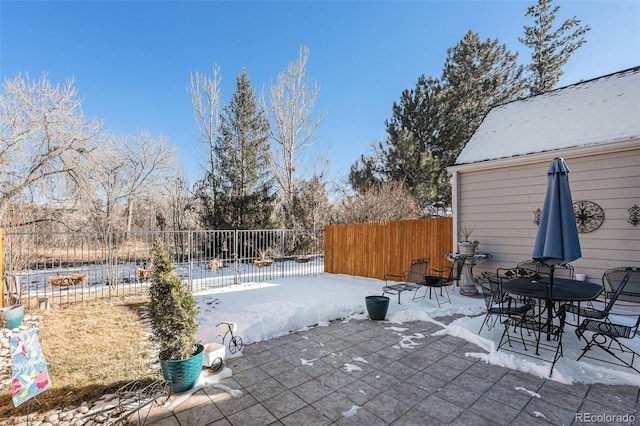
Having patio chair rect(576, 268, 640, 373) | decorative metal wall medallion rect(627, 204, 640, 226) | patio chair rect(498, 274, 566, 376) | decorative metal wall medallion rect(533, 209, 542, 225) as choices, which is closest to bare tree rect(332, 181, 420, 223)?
decorative metal wall medallion rect(533, 209, 542, 225)

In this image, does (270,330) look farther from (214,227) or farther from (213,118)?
(213,118)

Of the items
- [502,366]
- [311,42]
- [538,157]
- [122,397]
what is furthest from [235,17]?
[502,366]

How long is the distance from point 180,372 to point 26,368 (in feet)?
3.59

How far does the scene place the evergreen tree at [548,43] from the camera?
50.2 feet

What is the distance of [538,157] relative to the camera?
577 centimetres

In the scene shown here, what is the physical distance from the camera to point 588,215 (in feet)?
17.4

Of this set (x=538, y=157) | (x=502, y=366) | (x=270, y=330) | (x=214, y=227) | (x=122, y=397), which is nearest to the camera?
(x=122, y=397)

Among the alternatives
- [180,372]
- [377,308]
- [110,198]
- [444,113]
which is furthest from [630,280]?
[110,198]

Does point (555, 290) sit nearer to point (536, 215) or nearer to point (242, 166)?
point (536, 215)

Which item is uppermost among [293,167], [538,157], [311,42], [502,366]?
[311,42]

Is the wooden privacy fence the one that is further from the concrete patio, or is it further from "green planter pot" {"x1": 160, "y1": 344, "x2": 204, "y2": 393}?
"green planter pot" {"x1": 160, "y1": 344, "x2": 204, "y2": 393}

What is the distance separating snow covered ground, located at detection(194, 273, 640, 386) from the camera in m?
3.01

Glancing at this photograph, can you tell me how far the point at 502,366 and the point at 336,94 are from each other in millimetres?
14476

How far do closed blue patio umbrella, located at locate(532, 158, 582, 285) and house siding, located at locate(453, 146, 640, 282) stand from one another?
230 cm
